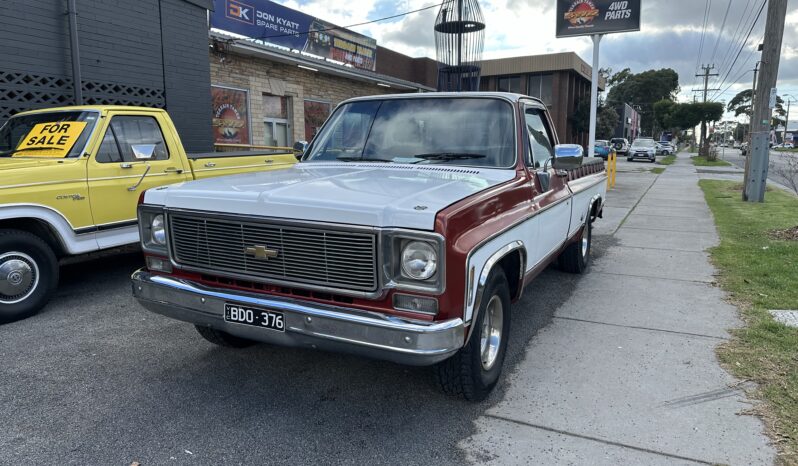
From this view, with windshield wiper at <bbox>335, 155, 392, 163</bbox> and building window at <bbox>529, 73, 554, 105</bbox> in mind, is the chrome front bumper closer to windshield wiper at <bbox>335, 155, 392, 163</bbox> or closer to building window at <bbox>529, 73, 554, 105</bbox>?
windshield wiper at <bbox>335, 155, 392, 163</bbox>

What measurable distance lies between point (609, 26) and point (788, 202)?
9.98 m

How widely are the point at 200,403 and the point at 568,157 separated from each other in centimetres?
308

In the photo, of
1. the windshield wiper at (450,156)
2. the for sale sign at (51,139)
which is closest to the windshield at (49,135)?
the for sale sign at (51,139)

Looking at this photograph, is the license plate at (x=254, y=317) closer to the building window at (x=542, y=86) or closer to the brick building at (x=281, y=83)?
the brick building at (x=281, y=83)

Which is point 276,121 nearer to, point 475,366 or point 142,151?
point 142,151

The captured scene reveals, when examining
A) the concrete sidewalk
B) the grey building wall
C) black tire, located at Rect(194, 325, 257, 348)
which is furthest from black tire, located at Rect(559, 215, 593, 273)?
the grey building wall

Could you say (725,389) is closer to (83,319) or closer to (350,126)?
(350,126)

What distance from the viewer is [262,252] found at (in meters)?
3.03

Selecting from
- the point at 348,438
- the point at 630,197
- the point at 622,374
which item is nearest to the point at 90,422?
the point at 348,438

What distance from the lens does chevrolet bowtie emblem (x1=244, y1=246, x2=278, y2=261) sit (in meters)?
3.00

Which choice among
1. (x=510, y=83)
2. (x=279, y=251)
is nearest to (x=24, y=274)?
(x=279, y=251)

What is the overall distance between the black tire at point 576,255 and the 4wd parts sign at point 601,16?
16199 millimetres

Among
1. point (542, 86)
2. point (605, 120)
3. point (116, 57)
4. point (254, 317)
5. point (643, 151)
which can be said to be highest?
point (542, 86)

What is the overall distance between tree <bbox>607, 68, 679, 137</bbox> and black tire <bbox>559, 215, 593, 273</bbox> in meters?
82.1
